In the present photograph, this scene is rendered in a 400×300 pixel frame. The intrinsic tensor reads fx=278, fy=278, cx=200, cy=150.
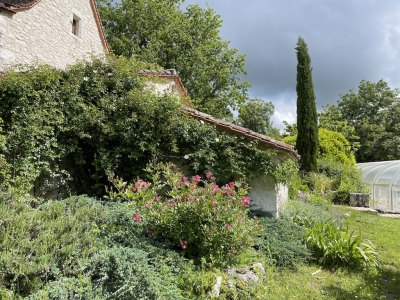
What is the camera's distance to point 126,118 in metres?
7.11

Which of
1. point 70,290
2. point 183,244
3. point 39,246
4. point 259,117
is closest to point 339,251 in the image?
point 183,244

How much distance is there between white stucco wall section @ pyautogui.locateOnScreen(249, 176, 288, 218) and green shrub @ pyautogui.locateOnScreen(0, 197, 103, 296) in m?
4.80

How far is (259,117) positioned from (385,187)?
30519 mm

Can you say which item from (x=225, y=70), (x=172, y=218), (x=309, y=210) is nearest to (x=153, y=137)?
(x=172, y=218)

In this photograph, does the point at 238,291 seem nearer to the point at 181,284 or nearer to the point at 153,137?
the point at 181,284

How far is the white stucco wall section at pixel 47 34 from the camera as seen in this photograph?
8797mm

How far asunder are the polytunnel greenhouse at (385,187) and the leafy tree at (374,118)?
14.3 meters

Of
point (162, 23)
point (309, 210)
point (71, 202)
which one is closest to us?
point (71, 202)

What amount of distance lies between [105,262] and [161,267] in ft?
2.56

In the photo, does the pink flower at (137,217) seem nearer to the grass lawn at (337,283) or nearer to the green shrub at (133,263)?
the green shrub at (133,263)

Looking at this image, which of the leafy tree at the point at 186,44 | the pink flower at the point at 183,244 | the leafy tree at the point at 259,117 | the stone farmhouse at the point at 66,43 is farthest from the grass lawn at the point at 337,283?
the leafy tree at the point at 259,117

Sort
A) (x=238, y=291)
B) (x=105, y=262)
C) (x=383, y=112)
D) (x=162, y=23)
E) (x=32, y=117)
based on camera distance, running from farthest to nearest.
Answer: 1. (x=383, y=112)
2. (x=162, y=23)
3. (x=32, y=117)
4. (x=238, y=291)
5. (x=105, y=262)

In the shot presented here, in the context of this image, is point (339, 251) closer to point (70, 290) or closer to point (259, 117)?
point (70, 290)

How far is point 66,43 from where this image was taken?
11.6 metres
